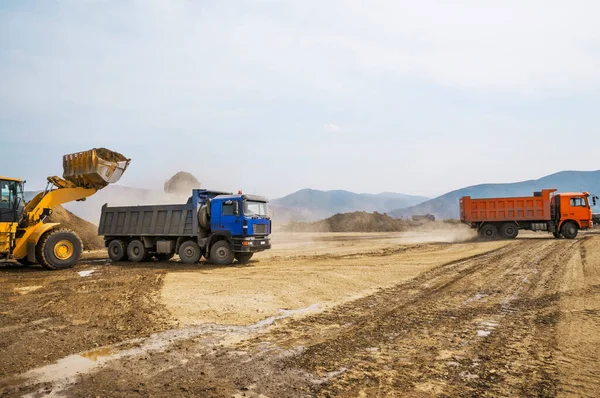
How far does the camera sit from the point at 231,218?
15.8 metres

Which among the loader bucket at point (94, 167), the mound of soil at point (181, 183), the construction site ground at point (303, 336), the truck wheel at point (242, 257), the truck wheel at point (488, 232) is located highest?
the mound of soil at point (181, 183)

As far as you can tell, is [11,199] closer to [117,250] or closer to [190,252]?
[117,250]

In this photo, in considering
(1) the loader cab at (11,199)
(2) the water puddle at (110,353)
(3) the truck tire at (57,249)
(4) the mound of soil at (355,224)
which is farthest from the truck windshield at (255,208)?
(4) the mound of soil at (355,224)

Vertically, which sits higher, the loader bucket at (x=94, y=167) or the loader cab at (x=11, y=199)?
the loader bucket at (x=94, y=167)

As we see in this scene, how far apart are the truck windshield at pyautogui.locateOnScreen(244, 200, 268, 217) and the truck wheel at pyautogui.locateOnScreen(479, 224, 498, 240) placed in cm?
1903

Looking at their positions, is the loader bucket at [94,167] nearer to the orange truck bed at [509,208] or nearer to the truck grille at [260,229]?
the truck grille at [260,229]

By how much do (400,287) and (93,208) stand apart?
47.9 meters

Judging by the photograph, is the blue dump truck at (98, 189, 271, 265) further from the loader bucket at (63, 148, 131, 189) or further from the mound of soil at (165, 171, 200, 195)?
the mound of soil at (165, 171, 200, 195)

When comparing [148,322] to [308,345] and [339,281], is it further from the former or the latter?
[339,281]

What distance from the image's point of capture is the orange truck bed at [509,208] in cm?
2781

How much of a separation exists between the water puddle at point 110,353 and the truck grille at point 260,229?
27.4 ft

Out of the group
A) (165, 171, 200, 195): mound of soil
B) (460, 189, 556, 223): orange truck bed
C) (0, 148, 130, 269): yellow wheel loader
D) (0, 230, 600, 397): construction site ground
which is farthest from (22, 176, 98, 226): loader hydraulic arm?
(165, 171, 200, 195): mound of soil

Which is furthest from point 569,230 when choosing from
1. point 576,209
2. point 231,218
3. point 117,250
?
point 117,250

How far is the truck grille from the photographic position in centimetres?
1592
